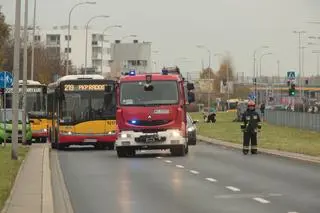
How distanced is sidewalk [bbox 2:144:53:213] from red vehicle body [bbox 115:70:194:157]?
4927mm

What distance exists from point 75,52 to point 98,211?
16308cm

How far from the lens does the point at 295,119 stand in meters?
60.9

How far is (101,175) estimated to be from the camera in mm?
20641

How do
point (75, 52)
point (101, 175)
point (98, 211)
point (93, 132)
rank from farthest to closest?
point (75, 52)
point (93, 132)
point (101, 175)
point (98, 211)

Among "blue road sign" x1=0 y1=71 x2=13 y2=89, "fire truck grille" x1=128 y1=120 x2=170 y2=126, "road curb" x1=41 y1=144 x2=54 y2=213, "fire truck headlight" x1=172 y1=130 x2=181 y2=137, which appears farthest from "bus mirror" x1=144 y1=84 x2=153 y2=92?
"road curb" x1=41 y1=144 x2=54 y2=213

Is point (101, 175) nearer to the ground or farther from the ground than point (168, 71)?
nearer to the ground

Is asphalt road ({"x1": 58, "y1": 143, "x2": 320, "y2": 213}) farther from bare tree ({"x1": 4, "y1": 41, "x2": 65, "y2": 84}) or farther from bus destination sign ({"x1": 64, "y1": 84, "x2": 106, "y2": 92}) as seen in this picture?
bare tree ({"x1": 4, "y1": 41, "x2": 65, "y2": 84})

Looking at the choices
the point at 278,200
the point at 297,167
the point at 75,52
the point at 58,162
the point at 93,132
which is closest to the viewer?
the point at 278,200

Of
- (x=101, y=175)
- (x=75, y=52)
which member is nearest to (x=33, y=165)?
(x=101, y=175)

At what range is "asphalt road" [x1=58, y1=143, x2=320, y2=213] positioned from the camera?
1372 cm

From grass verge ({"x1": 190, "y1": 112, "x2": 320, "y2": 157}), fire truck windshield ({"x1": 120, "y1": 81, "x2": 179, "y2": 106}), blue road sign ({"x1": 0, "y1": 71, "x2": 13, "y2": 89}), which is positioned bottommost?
grass verge ({"x1": 190, "y1": 112, "x2": 320, "y2": 157})

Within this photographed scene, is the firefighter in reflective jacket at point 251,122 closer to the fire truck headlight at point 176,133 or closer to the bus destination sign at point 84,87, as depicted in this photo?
the fire truck headlight at point 176,133

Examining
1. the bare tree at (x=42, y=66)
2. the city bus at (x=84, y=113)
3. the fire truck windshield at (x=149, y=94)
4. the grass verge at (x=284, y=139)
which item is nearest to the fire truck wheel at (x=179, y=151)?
the fire truck windshield at (x=149, y=94)

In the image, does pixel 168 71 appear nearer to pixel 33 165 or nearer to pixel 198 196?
pixel 33 165
